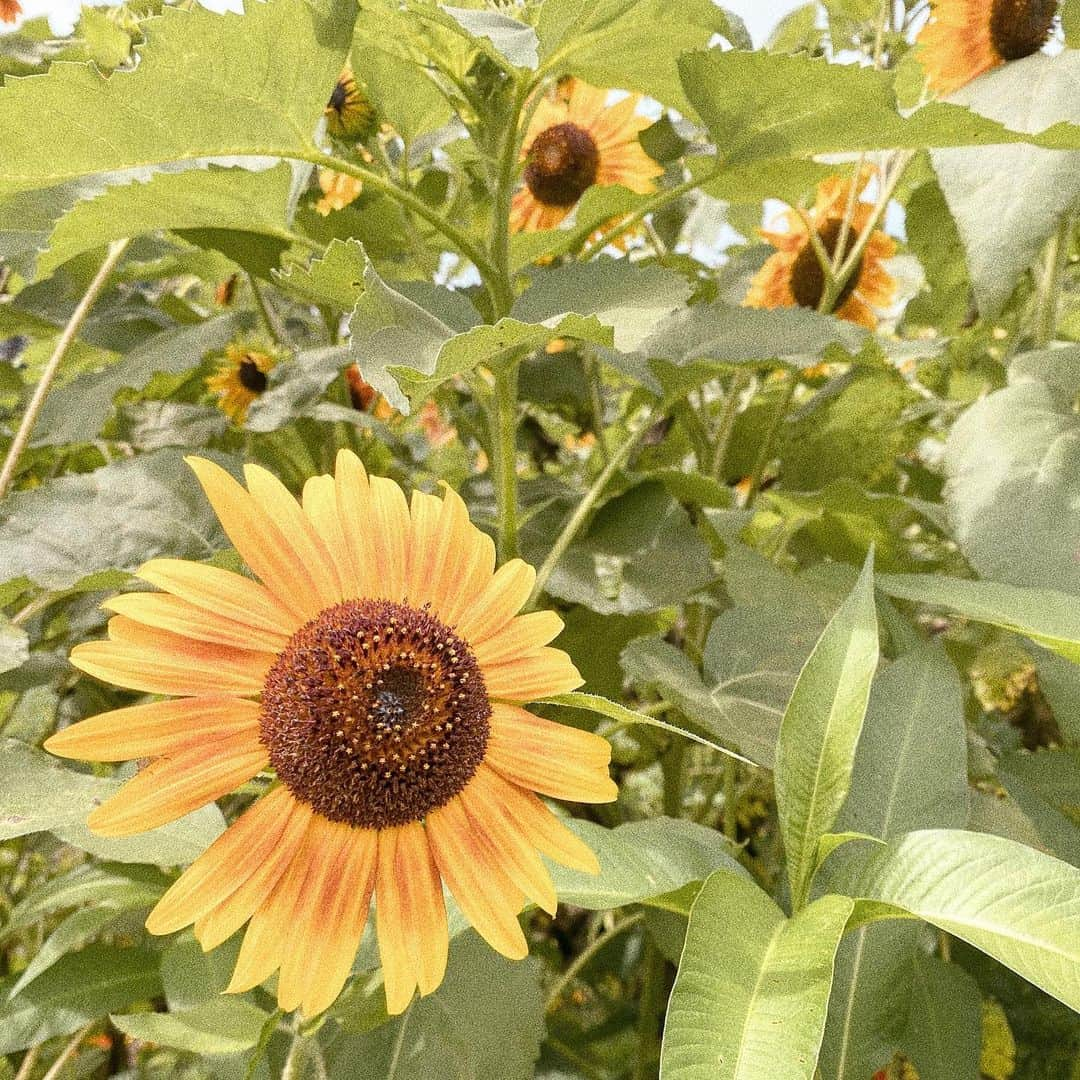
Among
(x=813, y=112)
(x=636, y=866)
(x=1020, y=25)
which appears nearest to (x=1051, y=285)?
(x=1020, y=25)

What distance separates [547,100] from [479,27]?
51cm

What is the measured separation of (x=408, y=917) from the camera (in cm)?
37

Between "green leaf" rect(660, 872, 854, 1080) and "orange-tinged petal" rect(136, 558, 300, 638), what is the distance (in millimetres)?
188

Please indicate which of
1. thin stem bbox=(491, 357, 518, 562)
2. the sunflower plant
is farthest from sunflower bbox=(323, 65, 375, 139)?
thin stem bbox=(491, 357, 518, 562)

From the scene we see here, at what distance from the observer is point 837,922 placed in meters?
0.36

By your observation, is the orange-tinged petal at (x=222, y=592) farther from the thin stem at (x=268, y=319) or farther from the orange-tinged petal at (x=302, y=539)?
the thin stem at (x=268, y=319)

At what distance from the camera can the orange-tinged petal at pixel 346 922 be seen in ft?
1.17

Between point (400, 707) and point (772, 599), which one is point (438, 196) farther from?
point (400, 707)

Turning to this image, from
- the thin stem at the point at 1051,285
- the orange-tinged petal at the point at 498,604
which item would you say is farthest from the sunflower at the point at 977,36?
the orange-tinged petal at the point at 498,604

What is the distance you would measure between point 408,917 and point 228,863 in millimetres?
66

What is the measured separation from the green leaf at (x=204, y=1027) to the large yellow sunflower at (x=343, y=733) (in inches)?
2.1

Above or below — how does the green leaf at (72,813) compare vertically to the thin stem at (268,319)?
below

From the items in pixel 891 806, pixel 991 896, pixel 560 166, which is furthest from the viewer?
pixel 560 166

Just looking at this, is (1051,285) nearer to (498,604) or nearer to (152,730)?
(498,604)
